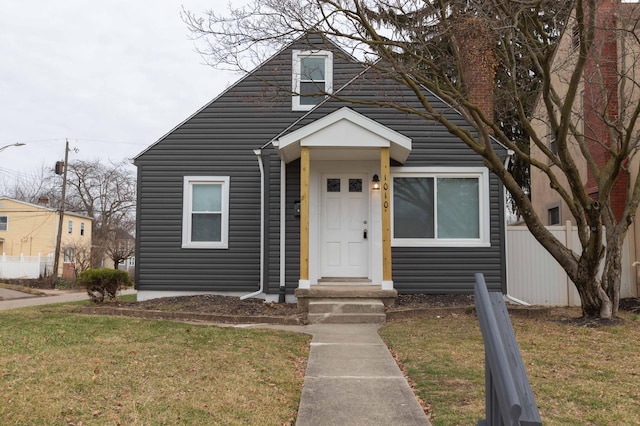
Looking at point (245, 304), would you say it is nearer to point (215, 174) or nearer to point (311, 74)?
point (215, 174)

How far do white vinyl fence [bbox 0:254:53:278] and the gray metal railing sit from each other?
30.9 m

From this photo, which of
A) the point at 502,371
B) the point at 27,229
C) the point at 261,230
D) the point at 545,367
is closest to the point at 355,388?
the point at 545,367

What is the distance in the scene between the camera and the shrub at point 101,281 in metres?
10.3

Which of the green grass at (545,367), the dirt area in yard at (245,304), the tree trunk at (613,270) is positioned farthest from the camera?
the dirt area in yard at (245,304)

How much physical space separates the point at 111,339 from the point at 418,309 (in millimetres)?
5073

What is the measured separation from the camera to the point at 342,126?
9.93 m

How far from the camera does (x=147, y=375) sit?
4.96 metres

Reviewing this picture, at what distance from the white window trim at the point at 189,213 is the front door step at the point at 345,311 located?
3.19 meters

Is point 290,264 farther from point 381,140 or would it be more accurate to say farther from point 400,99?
point 400,99

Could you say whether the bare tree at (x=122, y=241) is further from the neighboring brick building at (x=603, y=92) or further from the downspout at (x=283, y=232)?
the neighboring brick building at (x=603, y=92)

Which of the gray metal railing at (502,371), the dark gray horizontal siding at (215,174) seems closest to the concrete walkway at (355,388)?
the gray metal railing at (502,371)

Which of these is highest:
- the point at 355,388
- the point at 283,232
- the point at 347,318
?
the point at 283,232

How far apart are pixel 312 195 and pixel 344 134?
5.13 ft

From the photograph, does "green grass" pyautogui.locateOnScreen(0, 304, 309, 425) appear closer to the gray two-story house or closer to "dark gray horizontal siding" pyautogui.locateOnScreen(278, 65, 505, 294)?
the gray two-story house
